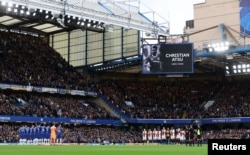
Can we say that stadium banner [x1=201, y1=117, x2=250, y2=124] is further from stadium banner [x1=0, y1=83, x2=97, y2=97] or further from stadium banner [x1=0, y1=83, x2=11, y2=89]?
stadium banner [x1=0, y1=83, x2=11, y2=89]

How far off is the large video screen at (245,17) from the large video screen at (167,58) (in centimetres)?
727

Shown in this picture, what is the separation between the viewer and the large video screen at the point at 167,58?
55.9 m

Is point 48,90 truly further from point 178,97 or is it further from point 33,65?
point 178,97

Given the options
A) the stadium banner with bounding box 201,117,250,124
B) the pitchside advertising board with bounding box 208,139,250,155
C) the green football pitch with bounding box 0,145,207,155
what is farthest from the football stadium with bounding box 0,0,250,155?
the pitchside advertising board with bounding box 208,139,250,155

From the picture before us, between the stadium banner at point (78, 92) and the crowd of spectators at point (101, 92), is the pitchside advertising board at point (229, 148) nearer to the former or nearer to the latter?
the crowd of spectators at point (101, 92)

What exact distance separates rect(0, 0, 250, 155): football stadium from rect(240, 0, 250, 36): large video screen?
13 cm

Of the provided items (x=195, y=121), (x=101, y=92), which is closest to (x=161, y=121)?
(x=195, y=121)

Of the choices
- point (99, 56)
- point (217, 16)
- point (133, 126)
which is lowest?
point (133, 126)

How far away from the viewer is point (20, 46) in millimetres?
60719

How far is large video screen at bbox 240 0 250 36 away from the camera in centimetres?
5794

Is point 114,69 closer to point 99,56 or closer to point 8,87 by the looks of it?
point 99,56

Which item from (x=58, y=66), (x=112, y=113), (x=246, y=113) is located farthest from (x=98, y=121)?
(x=246, y=113)

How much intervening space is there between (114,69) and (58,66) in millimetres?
8230

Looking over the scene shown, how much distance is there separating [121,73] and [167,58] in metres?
13.9
